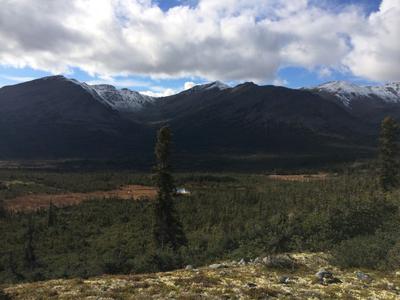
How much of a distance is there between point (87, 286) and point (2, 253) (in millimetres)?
41061

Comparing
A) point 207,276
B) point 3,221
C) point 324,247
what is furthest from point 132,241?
point 207,276

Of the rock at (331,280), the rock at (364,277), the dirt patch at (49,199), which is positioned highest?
the rock at (331,280)

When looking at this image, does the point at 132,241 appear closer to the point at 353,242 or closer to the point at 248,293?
the point at 353,242

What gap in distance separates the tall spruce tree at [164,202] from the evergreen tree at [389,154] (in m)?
36.9

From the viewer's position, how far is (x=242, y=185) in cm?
12706

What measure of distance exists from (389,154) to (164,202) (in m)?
39.2

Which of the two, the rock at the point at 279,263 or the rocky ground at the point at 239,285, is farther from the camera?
the rock at the point at 279,263

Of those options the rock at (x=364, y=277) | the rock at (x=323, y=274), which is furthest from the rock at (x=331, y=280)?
the rock at (x=364, y=277)

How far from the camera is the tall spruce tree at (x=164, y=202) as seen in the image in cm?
3688

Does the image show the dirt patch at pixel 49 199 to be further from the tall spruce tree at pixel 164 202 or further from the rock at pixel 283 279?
the rock at pixel 283 279

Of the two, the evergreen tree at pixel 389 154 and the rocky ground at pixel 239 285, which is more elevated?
the evergreen tree at pixel 389 154

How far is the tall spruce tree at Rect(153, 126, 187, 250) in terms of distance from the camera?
121 ft

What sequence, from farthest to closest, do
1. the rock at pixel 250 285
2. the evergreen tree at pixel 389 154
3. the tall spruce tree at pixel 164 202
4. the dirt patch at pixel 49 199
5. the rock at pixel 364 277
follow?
the dirt patch at pixel 49 199
the evergreen tree at pixel 389 154
the tall spruce tree at pixel 164 202
the rock at pixel 364 277
the rock at pixel 250 285

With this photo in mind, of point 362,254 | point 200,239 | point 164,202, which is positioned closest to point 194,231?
point 200,239
